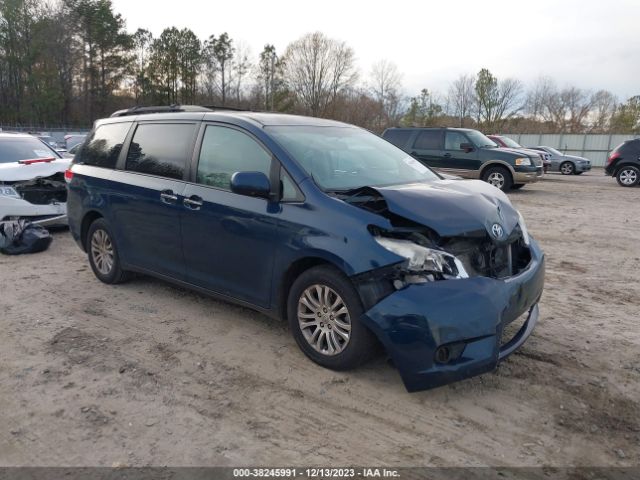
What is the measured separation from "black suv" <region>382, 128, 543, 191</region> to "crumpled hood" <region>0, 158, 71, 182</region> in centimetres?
942

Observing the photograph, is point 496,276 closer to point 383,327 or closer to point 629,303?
point 383,327

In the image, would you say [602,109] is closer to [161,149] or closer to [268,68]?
[268,68]

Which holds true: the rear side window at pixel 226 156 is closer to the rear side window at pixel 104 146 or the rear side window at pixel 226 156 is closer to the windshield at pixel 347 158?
the windshield at pixel 347 158

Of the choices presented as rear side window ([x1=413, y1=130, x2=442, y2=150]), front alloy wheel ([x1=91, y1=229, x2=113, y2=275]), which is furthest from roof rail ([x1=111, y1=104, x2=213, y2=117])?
rear side window ([x1=413, y1=130, x2=442, y2=150])

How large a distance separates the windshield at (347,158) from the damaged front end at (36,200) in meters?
5.35

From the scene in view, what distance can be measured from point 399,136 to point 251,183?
40.8ft

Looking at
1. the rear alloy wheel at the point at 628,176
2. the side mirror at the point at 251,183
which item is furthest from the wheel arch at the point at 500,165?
the side mirror at the point at 251,183

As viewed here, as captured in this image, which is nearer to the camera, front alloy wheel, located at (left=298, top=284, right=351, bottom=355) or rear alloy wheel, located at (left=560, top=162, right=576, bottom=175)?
front alloy wheel, located at (left=298, top=284, right=351, bottom=355)

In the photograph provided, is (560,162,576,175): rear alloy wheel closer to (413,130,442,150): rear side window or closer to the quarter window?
the quarter window

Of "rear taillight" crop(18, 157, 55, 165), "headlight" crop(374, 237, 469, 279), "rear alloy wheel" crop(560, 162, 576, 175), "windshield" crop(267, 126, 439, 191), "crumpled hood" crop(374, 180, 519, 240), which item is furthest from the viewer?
"rear alloy wheel" crop(560, 162, 576, 175)

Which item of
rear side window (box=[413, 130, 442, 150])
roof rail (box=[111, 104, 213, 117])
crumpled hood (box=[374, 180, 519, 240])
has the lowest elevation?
crumpled hood (box=[374, 180, 519, 240])

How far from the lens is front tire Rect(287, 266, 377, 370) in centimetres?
328

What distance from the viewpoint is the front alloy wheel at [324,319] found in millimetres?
3377

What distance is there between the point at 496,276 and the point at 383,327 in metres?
0.93
